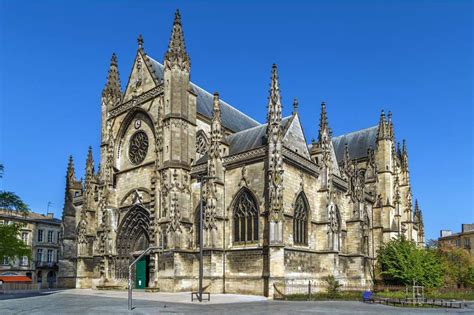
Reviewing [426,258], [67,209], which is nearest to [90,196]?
[67,209]

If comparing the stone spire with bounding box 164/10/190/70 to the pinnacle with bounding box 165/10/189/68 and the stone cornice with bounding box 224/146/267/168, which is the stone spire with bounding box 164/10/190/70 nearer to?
the pinnacle with bounding box 165/10/189/68

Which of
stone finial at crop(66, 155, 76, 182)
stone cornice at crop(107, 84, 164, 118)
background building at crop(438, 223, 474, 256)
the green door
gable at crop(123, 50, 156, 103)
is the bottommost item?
the green door

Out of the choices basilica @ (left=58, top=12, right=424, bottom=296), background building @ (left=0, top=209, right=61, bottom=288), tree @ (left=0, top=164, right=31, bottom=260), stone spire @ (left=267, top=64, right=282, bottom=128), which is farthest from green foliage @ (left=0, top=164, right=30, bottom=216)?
background building @ (left=0, top=209, right=61, bottom=288)

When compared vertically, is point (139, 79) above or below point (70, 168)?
above

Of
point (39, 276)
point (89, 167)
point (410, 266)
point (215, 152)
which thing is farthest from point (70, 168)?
point (410, 266)

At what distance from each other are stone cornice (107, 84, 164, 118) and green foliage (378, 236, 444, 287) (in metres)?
20.4

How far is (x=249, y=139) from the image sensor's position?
105 ft

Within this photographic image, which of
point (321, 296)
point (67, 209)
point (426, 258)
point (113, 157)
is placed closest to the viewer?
point (321, 296)

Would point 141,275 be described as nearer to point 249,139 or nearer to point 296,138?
point 249,139

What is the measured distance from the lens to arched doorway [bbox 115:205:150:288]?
106 feet

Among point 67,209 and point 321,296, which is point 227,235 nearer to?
point 321,296

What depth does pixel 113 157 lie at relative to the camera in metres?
35.6

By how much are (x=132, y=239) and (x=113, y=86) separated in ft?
42.9

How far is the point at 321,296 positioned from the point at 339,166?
1685 centimetres
